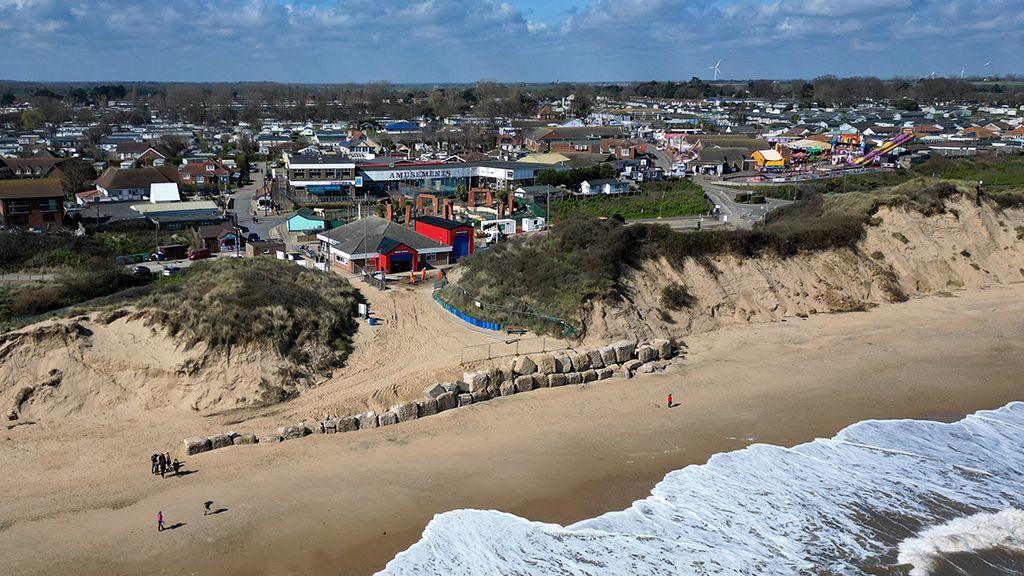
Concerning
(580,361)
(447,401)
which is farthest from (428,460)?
(580,361)

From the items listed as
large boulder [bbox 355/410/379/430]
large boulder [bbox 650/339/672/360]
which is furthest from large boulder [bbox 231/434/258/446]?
large boulder [bbox 650/339/672/360]

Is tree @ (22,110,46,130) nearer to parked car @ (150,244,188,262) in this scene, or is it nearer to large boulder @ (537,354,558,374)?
parked car @ (150,244,188,262)

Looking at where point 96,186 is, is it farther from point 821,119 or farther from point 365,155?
point 821,119

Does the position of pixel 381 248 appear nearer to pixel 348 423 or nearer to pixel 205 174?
pixel 348 423

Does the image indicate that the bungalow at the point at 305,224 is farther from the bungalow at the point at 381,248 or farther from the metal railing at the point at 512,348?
the metal railing at the point at 512,348

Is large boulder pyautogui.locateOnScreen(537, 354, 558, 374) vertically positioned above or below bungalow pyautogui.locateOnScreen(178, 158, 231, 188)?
below

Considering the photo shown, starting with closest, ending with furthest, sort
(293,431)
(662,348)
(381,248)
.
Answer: (293,431)
(662,348)
(381,248)

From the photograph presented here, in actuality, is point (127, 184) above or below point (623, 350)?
above
